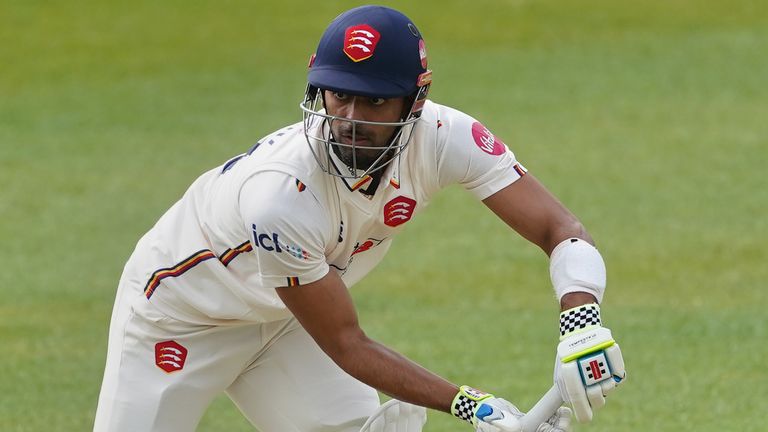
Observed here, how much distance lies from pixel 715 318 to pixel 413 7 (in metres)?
12.2

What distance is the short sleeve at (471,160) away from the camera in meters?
5.16

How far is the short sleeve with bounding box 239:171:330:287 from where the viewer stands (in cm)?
477

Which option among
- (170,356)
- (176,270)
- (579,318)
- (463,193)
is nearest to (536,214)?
(579,318)

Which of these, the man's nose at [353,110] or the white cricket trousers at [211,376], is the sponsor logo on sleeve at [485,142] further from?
the white cricket trousers at [211,376]

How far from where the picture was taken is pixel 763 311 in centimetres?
1016

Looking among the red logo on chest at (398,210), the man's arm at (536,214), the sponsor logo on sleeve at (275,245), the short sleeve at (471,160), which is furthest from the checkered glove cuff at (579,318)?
the sponsor logo on sleeve at (275,245)

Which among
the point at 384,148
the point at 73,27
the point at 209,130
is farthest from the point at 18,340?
the point at 73,27

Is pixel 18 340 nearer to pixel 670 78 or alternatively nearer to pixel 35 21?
pixel 670 78

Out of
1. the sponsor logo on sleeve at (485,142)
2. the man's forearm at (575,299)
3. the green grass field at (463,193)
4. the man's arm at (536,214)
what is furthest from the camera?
the green grass field at (463,193)

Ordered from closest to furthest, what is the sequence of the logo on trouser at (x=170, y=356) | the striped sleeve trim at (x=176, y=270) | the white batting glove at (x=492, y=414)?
1. the white batting glove at (x=492, y=414)
2. the striped sleeve trim at (x=176, y=270)
3. the logo on trouser at (x=170, y=356)

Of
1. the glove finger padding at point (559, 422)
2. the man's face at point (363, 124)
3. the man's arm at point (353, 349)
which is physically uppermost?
the man's face at point (363, 124)

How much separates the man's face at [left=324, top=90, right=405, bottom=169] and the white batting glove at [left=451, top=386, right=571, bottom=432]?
889 mm

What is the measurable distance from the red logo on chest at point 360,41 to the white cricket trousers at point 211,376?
1317mm

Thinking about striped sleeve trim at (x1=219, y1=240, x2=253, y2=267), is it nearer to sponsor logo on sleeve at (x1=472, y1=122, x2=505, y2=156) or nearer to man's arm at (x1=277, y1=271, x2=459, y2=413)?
man's arm at (x1=277, y1=271, x2=459, y2=413)
